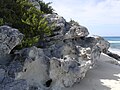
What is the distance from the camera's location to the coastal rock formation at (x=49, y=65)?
267 inches

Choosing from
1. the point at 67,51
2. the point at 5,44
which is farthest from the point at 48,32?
the point at 5,44

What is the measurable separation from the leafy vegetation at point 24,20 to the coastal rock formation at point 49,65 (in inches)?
21.9

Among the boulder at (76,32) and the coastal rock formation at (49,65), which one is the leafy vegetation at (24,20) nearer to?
the coastal rock formation at (49,65)

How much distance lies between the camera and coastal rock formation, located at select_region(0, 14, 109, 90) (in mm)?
6789

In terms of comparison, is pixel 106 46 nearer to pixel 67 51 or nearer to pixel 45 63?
pixel 67 51

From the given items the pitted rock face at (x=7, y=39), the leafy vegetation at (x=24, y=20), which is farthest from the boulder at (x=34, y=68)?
the leafy vegetation at (x=24, y=20)

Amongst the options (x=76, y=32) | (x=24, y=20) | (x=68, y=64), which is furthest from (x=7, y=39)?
(x=76, y=32)

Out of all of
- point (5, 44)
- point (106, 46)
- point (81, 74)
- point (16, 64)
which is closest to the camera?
point (5, 44)

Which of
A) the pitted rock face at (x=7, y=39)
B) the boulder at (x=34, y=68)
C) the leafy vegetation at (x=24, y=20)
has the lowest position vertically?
the boulder at (x=34, y=68)

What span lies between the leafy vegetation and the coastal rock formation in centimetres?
56

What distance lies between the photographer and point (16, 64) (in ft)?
23.2

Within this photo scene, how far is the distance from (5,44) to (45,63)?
185cm

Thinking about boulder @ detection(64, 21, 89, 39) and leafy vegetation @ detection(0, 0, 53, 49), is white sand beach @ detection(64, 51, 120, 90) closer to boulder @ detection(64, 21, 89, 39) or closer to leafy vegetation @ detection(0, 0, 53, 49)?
boulder @ detection(64, 21, 89, 39)

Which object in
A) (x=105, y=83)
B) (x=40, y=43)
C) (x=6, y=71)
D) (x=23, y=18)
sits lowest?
(x=105, y=83)
